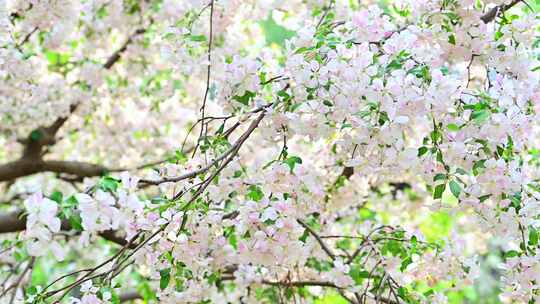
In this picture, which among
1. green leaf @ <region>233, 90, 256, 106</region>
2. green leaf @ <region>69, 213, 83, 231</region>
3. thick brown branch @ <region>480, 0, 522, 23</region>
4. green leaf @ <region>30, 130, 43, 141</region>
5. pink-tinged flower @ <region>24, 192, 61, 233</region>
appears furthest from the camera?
green leaf @ <region>30, 130, 43, 141</region>

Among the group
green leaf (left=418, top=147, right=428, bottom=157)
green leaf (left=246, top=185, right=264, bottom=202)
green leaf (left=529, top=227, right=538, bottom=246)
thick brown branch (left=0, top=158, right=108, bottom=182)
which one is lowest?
green leaf (left=529, top=227, right=538, bottom=246)

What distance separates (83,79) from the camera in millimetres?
4191

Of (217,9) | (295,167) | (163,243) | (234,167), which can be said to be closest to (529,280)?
(295,167)

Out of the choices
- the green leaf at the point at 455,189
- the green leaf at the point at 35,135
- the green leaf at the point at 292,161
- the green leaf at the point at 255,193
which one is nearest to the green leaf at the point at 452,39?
the green leaf at the point at 455,189

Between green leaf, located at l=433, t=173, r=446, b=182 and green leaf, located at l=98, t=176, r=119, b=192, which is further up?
green leaf, located at l=98, t=176, r=119, b=192

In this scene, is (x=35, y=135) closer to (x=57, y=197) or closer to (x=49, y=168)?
(x=49, y=168)

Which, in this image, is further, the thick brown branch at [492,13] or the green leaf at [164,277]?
the thick brown branch at [492,13]

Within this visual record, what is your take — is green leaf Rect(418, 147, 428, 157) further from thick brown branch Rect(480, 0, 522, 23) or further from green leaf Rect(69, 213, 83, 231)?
green leaf Rect(69, 213, 83, 231)

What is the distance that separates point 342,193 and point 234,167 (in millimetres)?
1225

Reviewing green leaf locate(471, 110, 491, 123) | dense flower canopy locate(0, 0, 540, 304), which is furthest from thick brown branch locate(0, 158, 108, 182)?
green leaf locate(471, 110, 491, 123)

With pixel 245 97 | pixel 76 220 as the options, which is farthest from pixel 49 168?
pixel 76 220

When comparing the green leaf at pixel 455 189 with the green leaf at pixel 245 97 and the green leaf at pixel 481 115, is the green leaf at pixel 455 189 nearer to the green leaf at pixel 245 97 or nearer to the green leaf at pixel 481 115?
the green leaf at pixel 481 115

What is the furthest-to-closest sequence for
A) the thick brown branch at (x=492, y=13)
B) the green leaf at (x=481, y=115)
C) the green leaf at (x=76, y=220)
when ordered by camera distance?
1. the thick brown branch at (x=492, y=13)
2. the green leaf at (x=481, y=115)
3. the green leaf at (x=76, y=220)

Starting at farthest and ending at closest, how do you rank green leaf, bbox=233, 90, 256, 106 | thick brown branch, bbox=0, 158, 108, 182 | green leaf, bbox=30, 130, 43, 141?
green leaf, bbox=30, 130, 43, 141 → thick brown branch, bbox=0, 158, 108, 182 → green leaf, bbox=233, 90, 256, 106
